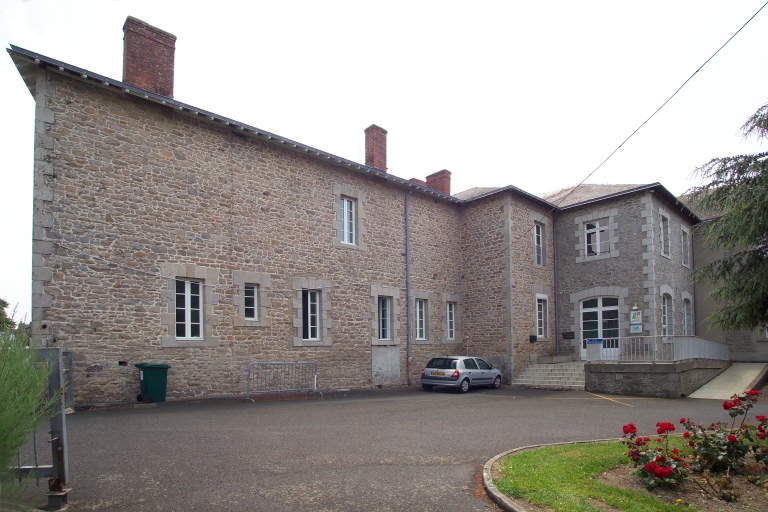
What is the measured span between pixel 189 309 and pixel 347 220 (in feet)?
18.8

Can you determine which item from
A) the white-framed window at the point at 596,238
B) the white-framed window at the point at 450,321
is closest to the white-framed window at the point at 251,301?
the white-framed window at the point at 450,321

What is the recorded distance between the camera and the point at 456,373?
15.9 metres

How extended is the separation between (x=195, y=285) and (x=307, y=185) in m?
4.35

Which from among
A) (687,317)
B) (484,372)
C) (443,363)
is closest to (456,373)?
(443,363)

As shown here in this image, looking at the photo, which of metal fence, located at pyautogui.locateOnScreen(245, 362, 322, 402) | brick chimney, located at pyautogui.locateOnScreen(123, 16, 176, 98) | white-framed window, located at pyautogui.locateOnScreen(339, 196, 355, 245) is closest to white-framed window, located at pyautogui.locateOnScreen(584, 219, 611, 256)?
white-framed window, located at pyautogui.locateOnScreen(339, 196, 355, 245)

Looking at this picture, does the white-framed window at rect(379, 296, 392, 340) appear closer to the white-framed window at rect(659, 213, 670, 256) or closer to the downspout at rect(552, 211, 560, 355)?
A: the downspout at rect(552, 211, 560, 355)

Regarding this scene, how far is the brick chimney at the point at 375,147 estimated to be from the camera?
1841 cm

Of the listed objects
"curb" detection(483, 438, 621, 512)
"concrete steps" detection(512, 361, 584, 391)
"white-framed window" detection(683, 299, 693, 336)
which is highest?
"white-framed window" detection(683, 299, 693, 336)

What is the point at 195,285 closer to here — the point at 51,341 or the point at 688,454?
the point at 51,341

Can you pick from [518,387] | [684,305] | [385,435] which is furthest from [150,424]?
[684,305]

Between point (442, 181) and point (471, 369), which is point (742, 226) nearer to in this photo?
point (471, 369)

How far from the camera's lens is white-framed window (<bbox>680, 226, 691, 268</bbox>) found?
22.7m

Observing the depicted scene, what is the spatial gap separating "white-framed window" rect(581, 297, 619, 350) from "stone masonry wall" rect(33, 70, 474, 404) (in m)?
7.47

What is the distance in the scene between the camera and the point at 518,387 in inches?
710
